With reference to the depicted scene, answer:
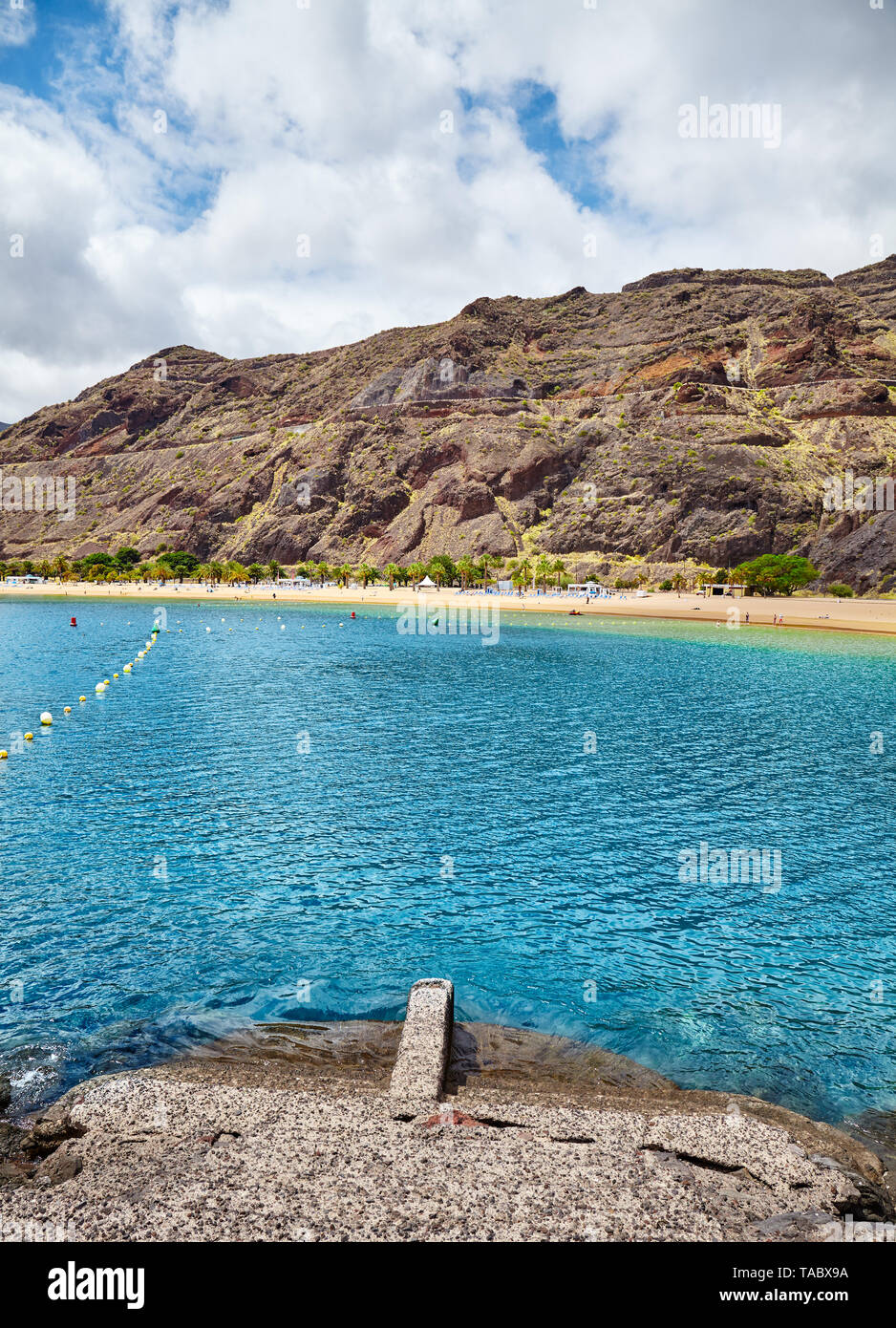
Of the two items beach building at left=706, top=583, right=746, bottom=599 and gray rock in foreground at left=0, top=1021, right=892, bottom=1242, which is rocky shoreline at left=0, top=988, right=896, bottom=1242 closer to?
gray rock in foreground at left=0, top=1021, right=892, bottom=1242

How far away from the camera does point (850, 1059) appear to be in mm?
10922

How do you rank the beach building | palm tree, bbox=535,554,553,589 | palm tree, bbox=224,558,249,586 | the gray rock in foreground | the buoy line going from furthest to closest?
palm tree, bbox=224,558,249,586 → palm tree, bbox=535,554,553,589 → the beach building → the buoy line → the gray rock in foreground

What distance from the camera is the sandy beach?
101875 mm

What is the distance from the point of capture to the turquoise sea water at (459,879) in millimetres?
11664

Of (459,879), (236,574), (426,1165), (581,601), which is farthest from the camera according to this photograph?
(236,574)

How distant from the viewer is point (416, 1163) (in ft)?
24.2

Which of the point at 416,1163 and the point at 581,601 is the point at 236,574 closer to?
the point at 581,601

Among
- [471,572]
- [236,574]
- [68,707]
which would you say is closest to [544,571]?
[471,572]

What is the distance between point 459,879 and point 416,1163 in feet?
32.3

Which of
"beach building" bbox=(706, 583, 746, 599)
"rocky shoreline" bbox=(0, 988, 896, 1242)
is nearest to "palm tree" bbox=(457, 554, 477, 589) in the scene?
"beach building" bbox=(706, 583, 746, 599)

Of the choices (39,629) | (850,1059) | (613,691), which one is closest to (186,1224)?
(850,1059)

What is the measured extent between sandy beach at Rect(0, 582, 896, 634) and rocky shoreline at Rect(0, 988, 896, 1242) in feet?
292

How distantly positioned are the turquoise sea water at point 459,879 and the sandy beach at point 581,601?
67.1 meters

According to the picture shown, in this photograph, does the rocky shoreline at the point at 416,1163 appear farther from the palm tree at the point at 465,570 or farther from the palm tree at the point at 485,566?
the palm tree at the point at 465,570
